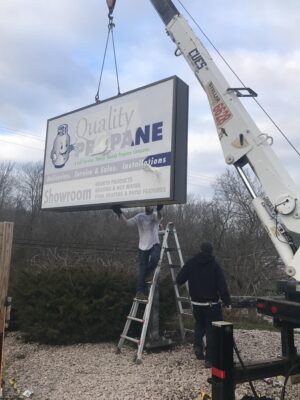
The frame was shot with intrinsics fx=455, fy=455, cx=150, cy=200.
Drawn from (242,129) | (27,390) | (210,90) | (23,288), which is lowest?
(27,390)

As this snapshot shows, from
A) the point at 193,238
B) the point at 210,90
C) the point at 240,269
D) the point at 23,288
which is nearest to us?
the point at 210,90

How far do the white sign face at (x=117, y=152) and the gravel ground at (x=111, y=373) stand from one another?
244cm

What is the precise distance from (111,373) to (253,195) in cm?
311

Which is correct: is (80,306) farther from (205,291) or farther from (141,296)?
(205,291)

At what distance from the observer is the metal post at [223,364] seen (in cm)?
396

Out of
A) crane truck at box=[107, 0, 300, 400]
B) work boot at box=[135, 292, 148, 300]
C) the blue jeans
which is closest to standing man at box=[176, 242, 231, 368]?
the blue jeans

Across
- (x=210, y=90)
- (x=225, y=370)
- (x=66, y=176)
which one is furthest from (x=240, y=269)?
(x=225, y=370)

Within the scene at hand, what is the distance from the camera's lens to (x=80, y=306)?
776 cm

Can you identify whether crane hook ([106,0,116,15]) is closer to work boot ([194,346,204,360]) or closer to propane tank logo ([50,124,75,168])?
propane tank logo ([50,124,75,168])

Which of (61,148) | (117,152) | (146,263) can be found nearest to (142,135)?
(117,152)

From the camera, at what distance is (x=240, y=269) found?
2448 cm

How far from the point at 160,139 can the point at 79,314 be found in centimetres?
327

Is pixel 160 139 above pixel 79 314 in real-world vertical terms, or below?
above

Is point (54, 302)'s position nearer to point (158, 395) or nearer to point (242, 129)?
point (158, 395)
